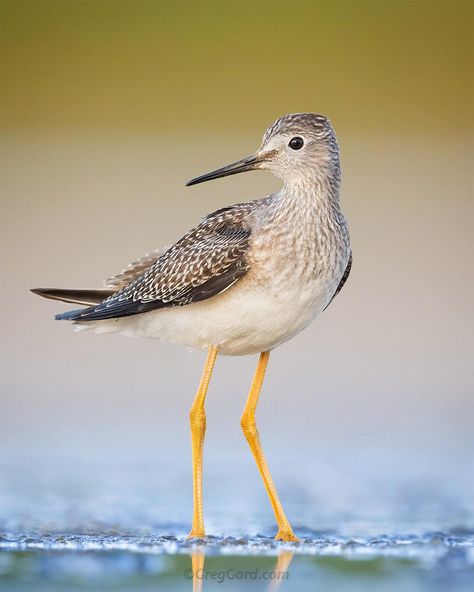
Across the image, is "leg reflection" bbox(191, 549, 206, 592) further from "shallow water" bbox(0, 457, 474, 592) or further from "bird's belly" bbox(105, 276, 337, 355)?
"bird's belly" bbox(105, 276, 337, 355)

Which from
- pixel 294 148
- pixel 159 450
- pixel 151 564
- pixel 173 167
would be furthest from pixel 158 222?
pixel 151 564

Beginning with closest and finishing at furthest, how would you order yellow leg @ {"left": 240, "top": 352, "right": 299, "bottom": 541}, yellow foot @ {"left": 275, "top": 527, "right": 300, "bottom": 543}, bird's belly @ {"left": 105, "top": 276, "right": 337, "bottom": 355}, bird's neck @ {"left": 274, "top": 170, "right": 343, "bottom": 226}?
yellow foot @ {"left": 275, "top": 527, "right": 300, "bottom": 543}
bird's belly @ {"left": 105, "top": 276, "right": 337, "bottom": 355}
bird's neck @ {"left": 274, "top": 170, "right": 343, "bottom": 226}
yellow leg @ {"left": 240, "top": 352, "right": 299, "bottom": 541}

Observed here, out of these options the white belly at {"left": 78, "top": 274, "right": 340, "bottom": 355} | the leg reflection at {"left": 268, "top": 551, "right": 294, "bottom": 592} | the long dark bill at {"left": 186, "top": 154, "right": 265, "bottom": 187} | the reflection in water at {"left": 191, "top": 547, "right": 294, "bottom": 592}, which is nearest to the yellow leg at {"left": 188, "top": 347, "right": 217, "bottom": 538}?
the white belly at {"left": 78, "top": 274, "right": 340, "bottom": 355}

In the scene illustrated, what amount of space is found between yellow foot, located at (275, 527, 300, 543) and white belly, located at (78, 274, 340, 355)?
131 centimetres

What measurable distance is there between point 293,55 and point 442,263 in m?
11.1

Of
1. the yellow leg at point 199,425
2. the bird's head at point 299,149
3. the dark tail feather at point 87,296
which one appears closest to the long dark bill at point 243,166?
the bird's head at point 299,149

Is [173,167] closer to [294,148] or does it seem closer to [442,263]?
[442,263]

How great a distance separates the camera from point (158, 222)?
2194cm

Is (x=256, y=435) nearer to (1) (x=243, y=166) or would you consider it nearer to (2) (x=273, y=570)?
(1) (x=243, y=166)

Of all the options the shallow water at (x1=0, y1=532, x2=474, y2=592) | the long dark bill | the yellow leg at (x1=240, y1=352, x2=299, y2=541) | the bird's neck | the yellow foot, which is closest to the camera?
the shallow water at (x1=0, y1=532, x2=474, y2=592)

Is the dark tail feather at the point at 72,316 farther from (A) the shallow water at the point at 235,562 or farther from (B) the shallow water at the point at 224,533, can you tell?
(A) the shallow water at the point at 235,562

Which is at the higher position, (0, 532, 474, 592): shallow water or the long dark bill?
the long dark bill

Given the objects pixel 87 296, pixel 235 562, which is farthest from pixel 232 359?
pixel 235 562

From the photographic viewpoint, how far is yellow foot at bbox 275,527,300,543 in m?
8.86
